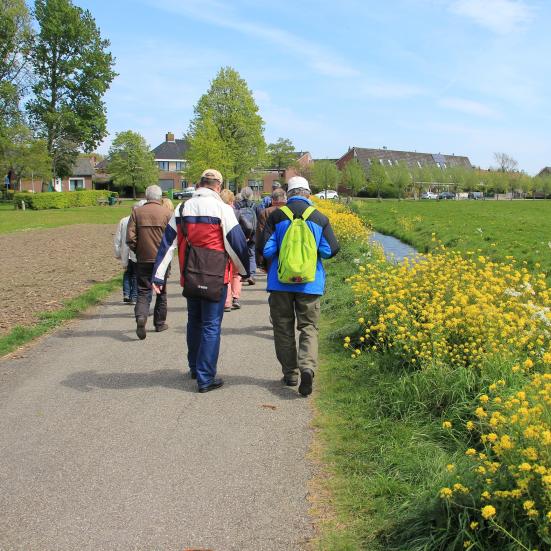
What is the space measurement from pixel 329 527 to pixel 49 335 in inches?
225

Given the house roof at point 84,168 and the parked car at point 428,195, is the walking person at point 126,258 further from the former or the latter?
the house roof at point 84,168

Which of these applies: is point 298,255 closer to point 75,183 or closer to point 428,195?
point 428,195

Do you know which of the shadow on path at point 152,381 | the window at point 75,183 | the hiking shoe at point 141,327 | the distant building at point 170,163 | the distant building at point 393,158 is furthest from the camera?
the distant building at point 393,158

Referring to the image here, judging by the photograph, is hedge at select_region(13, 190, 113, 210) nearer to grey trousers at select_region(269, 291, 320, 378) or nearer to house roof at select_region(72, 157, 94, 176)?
house roof at select_region(72, 157, 94, 176)

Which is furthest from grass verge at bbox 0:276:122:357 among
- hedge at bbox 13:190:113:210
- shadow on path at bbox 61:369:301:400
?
hedge at bbox 13:190:113:210

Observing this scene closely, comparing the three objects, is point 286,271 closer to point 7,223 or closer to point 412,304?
point 412,304

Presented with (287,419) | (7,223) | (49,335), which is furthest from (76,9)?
(287,419)

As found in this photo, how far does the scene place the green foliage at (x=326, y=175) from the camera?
281 ft

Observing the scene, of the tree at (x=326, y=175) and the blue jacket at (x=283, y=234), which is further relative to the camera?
the tree at (x=326, y=175)

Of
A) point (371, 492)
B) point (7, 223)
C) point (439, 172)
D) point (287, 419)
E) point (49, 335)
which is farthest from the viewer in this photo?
point (439, 172)

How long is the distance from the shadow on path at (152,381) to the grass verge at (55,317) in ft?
5.09

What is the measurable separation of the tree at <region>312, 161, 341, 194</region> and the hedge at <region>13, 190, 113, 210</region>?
3898 centimetres

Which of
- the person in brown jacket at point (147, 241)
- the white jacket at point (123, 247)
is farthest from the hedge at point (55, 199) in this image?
the person in brown jacket at point (147, 241)

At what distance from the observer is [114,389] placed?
5.58m
